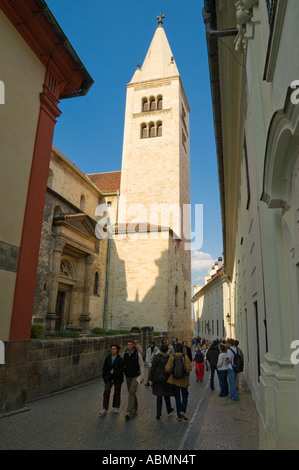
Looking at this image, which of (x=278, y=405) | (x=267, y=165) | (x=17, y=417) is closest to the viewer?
(x=267, y=165)

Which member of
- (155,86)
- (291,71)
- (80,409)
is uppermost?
(155,86)

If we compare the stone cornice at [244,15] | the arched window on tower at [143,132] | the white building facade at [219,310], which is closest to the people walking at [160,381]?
the stone cornice at [244,15]

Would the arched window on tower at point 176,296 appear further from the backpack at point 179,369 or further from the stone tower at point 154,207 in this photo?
the backpack at point 179,369

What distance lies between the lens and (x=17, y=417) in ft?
20.7

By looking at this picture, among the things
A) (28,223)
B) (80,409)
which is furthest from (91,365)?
(28,223)

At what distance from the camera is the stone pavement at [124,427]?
489cm

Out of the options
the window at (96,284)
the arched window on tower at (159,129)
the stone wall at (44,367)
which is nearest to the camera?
the stone wall at (44,367)

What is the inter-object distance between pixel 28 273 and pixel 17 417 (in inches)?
119

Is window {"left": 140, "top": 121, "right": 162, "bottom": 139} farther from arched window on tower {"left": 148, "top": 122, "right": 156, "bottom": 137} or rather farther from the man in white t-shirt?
the man in white t-shirt

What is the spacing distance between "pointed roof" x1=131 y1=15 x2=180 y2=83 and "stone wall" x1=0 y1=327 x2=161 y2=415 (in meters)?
31.8

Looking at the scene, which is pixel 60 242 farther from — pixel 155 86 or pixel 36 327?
pixel 155 86

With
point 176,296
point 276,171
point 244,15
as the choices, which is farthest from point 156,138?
point 276,171

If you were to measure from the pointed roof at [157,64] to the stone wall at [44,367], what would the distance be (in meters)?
31.8

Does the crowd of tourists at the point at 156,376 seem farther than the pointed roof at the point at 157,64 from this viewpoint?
No
